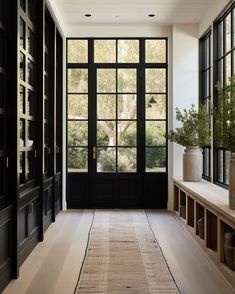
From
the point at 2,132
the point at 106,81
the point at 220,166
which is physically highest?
the point at 106,81

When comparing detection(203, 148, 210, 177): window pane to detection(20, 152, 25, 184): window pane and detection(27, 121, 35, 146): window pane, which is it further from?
detection(20, 152, 25, 184): window pane

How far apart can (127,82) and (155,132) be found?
109cm

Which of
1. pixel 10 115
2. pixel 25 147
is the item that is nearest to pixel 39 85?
pixel 25 147

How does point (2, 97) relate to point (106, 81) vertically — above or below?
below

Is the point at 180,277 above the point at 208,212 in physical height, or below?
below

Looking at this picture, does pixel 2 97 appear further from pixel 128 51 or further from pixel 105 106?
pixel 128 51

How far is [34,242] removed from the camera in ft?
16.6

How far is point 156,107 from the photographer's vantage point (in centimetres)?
792

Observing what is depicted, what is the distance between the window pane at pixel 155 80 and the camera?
26.0ft

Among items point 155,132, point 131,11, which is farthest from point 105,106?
point 131,11

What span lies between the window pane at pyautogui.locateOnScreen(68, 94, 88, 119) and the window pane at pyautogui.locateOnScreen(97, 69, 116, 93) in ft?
1.14

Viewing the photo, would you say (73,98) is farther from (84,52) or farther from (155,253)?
(155,253)

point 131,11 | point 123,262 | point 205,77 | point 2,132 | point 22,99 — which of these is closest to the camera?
point 2,132

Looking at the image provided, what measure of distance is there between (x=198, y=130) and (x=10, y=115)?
348 cm
